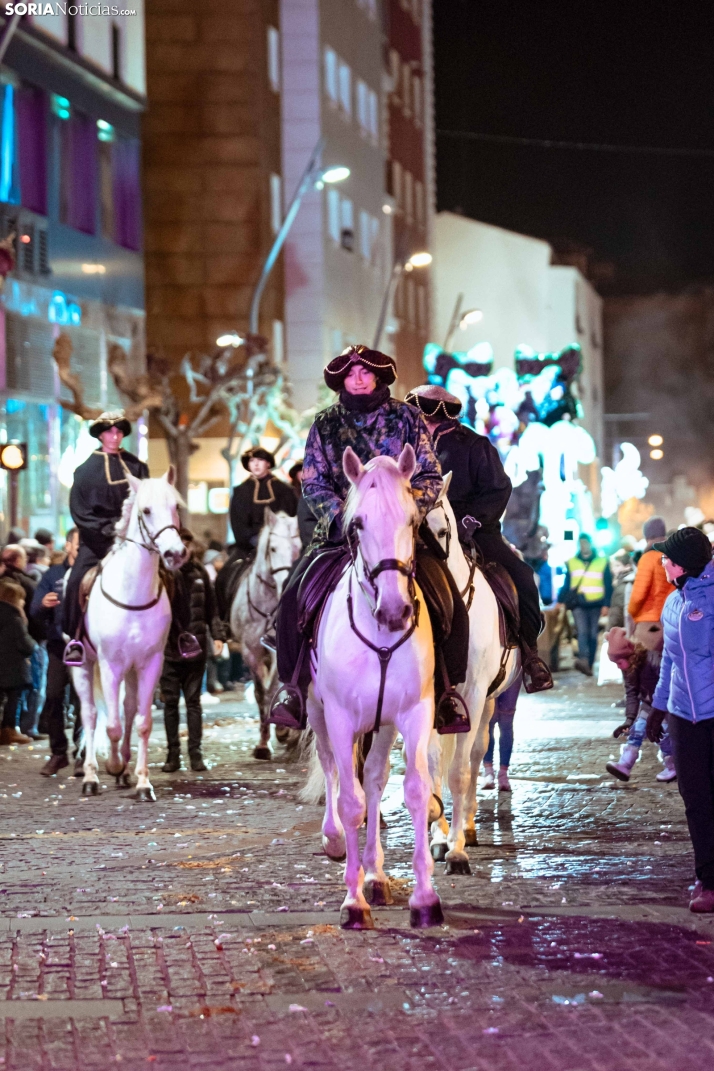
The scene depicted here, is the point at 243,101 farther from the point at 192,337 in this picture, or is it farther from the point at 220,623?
the point at 220,623

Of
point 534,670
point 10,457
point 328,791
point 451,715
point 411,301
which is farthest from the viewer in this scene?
point 411,301

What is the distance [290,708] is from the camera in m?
9.62

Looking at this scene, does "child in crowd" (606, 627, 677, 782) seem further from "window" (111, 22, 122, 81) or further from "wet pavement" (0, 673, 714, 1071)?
"window" (111, 22, 122, 81)

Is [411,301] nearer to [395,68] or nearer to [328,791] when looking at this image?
[395,68]

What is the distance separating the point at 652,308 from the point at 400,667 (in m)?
102

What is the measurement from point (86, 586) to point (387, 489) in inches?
277

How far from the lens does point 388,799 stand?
1359 cm

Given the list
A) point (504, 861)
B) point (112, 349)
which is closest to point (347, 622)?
point (504, 861)

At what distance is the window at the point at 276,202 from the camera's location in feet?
168

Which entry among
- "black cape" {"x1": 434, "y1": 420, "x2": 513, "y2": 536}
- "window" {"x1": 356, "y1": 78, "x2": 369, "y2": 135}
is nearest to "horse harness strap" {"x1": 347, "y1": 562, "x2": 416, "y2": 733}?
"black cape" {"x1": 434, "y1": 420, "x2": 513, "y2": 536}

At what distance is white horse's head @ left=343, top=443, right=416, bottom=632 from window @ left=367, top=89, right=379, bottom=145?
57.2 meters

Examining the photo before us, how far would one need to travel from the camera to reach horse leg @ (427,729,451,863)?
34.1ft

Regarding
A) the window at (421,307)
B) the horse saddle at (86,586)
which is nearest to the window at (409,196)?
the window at (421,307)

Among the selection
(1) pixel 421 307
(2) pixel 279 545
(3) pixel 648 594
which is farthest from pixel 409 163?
(3) pixel 648 594
